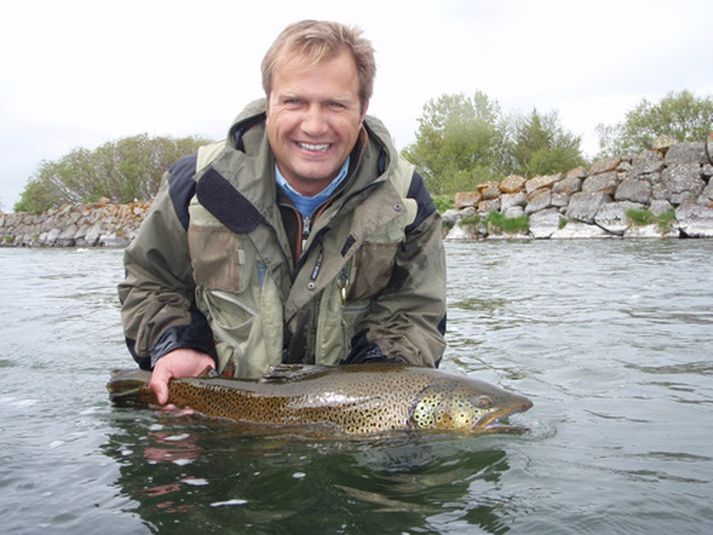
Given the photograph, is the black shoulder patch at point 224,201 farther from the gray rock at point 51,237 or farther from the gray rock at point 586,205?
the gray rock at point 51,237

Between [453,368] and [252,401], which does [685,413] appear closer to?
[453,368]

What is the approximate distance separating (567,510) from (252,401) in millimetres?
1872

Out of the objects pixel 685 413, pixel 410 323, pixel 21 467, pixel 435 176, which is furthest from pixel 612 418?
pixel 435 176

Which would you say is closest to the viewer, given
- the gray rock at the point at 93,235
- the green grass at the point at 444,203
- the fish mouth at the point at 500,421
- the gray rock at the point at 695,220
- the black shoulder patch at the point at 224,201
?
the fish mouth at the point at 500,421

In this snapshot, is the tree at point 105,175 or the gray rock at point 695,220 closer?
the gray rock at point 695,220

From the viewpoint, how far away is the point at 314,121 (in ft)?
13.4

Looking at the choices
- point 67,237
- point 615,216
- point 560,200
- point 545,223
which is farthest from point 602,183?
point 67,237

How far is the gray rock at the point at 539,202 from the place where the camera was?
27.4 metres

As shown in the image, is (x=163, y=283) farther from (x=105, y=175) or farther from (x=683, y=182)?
(x=105, y=175)

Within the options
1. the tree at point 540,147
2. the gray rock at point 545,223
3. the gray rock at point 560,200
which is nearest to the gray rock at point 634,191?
the gray rock at point 560,200

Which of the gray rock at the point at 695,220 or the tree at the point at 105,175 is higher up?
the tree at the point at 105,175

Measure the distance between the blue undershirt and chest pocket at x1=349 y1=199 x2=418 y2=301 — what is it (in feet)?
1.22

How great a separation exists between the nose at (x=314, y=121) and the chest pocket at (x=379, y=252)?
0.72 metres

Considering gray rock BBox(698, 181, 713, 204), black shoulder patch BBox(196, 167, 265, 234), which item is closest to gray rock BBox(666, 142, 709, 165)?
gray rock BBox(698, 181, 713, 204)
